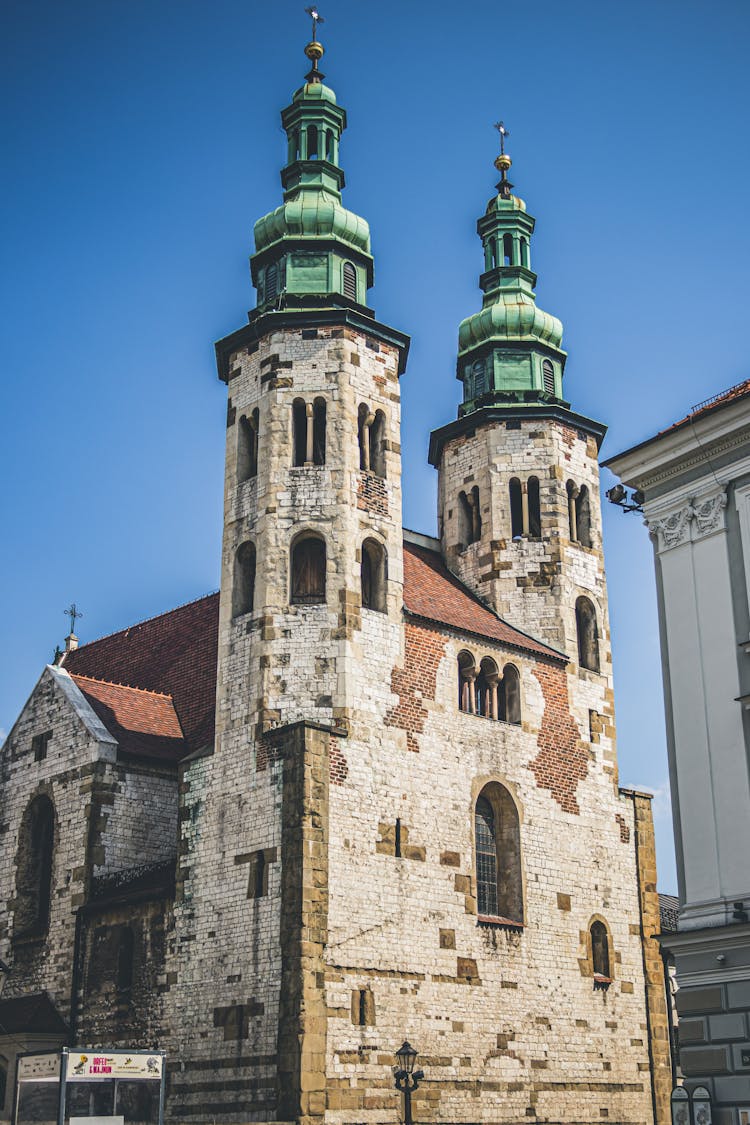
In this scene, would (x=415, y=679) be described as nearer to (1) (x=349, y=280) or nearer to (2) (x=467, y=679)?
(2) (x=467, y=679)

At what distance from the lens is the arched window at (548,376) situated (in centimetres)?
3653

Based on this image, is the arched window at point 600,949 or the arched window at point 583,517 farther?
the arched window at point 583,517

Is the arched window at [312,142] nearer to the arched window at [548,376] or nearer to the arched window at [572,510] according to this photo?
the arched window at [548,376]

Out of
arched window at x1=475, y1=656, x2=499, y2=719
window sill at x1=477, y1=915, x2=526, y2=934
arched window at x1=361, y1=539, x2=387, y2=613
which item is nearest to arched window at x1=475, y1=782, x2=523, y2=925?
window sill at x1=477, y1=915, x2=526, y2=934

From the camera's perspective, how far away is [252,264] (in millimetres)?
32562

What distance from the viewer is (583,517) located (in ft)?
115

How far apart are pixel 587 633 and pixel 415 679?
7342 millimetres

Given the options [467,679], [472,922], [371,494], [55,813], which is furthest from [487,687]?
[55,813]

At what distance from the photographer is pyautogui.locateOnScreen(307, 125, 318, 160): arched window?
33.5 metres

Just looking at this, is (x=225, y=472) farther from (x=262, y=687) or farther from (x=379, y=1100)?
(x=379, y=1100)

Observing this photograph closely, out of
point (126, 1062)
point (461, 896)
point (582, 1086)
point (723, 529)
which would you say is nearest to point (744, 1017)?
point (723, 529)

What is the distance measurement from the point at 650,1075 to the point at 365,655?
1155 centimetres

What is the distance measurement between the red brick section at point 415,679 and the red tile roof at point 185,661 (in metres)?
0.45

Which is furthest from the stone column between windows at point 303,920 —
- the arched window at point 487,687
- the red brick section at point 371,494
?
the red brick section at point 371,494
